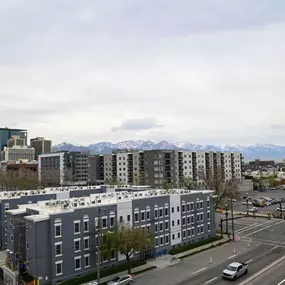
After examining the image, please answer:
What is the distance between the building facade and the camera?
124062 mm

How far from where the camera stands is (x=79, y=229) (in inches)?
1647

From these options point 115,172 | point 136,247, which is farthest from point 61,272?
point 115,172

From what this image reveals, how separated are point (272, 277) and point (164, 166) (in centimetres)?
8472

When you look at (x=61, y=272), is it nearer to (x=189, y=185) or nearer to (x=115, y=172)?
(x=189, y=185)

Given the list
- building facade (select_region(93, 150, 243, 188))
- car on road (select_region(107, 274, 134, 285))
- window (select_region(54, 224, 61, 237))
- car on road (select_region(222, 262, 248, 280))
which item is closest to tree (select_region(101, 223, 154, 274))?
car on road (select_region(107, 274, 134, 285))

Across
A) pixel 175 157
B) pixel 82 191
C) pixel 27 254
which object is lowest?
pixel 27 254

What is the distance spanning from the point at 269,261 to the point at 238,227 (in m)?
25.5

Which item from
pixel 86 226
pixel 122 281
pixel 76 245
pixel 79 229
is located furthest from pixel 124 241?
pixel 76 245

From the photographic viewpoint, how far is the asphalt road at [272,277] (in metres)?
38.6

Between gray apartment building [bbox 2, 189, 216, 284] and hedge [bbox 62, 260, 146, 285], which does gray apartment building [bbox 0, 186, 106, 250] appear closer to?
gray apartment building [bbox 2, 189, 216, 284]

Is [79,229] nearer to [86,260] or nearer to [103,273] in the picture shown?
[86,260]

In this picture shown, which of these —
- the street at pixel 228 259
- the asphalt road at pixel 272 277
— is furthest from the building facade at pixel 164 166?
the asphalt road at pixel 272 277

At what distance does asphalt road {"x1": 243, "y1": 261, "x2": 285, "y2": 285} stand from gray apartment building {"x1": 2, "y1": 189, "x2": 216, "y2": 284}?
15.9 meters

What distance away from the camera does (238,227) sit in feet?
237
